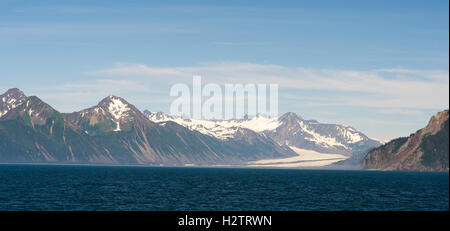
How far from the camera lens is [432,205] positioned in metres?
124

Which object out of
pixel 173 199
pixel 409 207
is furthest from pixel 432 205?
pixel 173 199

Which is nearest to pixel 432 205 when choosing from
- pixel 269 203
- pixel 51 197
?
pixel 269 203

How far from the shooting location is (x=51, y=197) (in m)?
128

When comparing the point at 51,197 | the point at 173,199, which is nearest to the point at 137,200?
the point at 173,199
